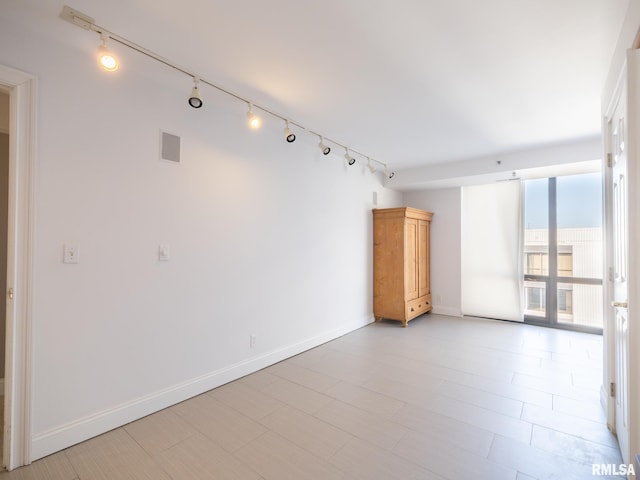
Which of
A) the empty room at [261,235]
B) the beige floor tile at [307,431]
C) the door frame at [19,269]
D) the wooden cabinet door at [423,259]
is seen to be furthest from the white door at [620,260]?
the door frame at [19,269]

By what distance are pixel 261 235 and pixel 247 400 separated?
1.53m

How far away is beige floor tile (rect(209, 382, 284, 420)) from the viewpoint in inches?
90.8

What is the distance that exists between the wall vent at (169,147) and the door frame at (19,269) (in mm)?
753

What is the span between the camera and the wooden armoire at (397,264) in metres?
4.63

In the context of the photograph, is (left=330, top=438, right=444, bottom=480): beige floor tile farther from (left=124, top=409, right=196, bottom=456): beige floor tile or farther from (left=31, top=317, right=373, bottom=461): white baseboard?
(left=31, top=317, right=373, bottom=461): white baseboard

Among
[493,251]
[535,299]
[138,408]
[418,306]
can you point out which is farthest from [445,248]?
[138,408]

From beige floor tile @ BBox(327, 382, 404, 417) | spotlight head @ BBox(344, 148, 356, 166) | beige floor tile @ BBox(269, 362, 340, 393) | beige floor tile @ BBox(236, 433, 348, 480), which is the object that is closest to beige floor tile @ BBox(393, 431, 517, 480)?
beige floor tile @ BBox(327, 382, 404, 417)

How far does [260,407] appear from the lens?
7.76ft

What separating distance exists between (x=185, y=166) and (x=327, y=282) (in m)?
2.27

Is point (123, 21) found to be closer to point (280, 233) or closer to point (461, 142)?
point (280, 233)

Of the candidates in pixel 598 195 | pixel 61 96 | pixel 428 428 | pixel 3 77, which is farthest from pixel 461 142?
pixel 3 77

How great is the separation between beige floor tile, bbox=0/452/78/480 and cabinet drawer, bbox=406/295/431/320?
13.3ft

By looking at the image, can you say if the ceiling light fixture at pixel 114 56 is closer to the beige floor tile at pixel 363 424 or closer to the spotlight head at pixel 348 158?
the spotlight head at pixel 348 158

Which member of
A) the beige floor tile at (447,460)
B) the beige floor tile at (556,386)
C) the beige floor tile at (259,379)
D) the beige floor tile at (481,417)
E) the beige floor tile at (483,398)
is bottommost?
the beige floor tile at (556,386)
